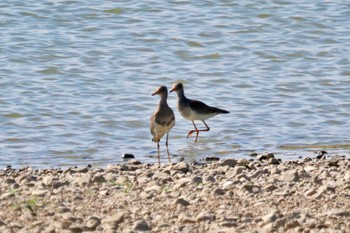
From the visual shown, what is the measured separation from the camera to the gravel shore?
846 centimetres

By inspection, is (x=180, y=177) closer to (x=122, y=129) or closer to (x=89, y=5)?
(x=122, y=129)

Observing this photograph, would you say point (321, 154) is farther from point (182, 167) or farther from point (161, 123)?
point (182, 167)

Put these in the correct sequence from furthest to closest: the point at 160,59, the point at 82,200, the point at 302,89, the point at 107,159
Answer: the point at 160,59
the point at 302,89
the point at 107,159
the point at 82,200

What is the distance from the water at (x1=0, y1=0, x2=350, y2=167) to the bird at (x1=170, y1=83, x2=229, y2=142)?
24 cm

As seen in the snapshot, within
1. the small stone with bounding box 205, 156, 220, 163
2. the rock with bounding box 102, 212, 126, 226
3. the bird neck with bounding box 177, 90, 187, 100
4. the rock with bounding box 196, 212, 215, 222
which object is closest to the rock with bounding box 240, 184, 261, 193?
the rock with bounding box 196, 212, 215, 222

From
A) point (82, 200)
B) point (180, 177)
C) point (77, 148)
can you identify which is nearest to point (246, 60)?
point (77, 148)

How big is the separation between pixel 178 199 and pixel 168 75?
339 inches

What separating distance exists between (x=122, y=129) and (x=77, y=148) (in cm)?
128

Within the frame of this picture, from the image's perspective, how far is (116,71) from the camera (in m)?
17.9

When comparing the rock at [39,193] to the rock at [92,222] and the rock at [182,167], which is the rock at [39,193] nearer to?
the rock at [92,222]

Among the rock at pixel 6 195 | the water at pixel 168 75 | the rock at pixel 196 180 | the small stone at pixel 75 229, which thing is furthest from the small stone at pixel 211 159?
the small stone at pixel 75 229

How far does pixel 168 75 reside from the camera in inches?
Answer: 699

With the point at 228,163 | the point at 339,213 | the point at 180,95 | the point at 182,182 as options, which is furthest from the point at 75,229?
the point at 180,95

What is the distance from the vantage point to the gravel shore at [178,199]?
846cm
